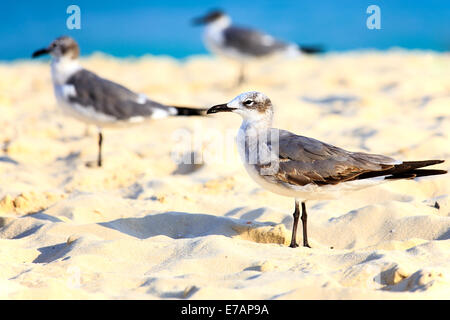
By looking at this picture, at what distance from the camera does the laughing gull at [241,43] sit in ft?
40.4

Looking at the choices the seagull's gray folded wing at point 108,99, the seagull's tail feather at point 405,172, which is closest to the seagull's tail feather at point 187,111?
the seagull's gray folded wing at point 108,99

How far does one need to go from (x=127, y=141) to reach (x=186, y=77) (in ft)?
13.8

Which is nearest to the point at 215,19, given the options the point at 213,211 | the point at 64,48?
the point at 64,48

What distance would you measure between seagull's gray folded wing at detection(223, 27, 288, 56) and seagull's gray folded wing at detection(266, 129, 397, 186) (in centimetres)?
805

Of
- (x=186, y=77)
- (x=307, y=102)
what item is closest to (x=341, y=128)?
(x=307, y=102)

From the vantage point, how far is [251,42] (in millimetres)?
12375

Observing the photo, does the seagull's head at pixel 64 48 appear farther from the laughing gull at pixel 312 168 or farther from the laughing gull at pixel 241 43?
the laughing gull at pixel 241 43

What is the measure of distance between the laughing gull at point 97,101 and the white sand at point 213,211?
1.17ft

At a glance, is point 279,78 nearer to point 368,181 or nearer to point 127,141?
point 127,141

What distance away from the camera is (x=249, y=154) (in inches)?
175

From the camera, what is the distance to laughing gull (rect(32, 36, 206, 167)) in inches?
274

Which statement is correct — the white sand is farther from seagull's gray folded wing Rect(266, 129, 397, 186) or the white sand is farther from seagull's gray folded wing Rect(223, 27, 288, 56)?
seagull's gray folded wing Rect(223, 27, 288, 56)
